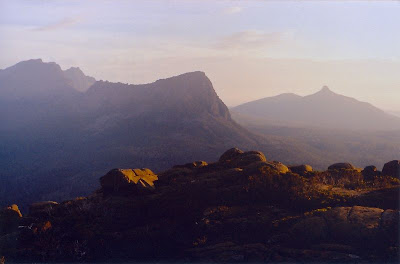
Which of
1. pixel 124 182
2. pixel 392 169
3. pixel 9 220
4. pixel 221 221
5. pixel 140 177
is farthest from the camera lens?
pixel 392 169

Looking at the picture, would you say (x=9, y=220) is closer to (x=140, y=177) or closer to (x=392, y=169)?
(x=140, y=177)

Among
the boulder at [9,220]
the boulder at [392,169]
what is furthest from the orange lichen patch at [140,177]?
the boulder at [392,169]

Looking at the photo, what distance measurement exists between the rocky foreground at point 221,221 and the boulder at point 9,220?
63 mm

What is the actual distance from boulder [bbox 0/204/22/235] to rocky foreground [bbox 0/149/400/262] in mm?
63

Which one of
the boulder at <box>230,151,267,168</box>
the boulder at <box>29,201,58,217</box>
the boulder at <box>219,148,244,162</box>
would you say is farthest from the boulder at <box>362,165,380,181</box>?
the boulder at <box>29,201,58,217</box>

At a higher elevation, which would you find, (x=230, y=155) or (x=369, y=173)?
(x=230, y=155)

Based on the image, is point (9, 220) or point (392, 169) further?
point (392, 169)

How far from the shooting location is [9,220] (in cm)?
2083

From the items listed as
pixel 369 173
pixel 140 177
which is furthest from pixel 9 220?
pixel 369 173

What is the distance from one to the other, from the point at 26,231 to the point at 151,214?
576 cm

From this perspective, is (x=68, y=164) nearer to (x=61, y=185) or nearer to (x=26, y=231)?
(x=61, y=185)

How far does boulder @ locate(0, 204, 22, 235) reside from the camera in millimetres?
19641

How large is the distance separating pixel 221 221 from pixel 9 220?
11.9m

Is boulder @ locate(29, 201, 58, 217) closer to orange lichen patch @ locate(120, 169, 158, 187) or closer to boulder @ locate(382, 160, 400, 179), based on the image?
orange lichen patch @ locate(120, 169, 158, 187)
